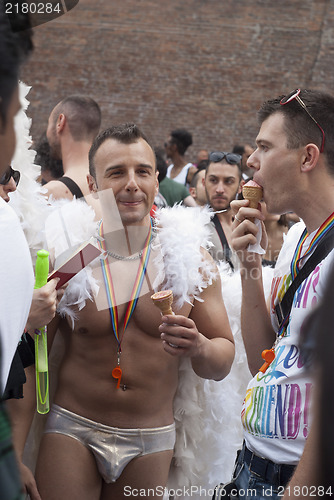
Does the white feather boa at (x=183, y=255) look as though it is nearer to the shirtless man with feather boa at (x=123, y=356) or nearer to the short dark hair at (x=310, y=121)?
the shirtless man with feather boa at (x=123, y=356)

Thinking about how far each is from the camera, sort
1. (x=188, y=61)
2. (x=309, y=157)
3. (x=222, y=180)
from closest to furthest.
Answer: (x=309, y=157)
(x=222, y=180)
(x=188, y=61)

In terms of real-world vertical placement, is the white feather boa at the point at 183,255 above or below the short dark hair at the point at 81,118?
below

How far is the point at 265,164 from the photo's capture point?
2406 millimetres

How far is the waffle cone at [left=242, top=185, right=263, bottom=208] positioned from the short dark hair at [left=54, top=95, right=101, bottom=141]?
2.02 metres

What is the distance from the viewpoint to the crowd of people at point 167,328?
2.22 meters

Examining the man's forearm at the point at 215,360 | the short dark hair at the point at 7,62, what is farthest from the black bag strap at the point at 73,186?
the short dark hair at the point at 7,62

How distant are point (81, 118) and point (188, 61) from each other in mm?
9998

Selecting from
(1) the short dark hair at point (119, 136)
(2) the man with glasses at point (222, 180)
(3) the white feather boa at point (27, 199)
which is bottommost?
(2) the man with glasses at point (222, 180)

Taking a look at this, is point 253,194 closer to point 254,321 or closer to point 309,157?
point 309,157

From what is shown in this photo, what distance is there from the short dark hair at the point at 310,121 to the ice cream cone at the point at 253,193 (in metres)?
0.22

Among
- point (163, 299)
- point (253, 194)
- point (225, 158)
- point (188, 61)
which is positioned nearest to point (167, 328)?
point (163, 299)

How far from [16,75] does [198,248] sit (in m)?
2.07

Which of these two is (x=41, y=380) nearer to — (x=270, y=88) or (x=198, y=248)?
(x=198, y=248)

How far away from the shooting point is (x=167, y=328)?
99.3 inches
